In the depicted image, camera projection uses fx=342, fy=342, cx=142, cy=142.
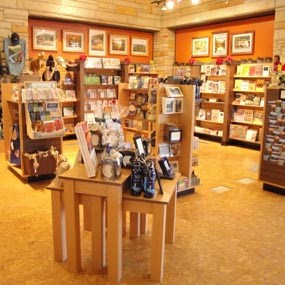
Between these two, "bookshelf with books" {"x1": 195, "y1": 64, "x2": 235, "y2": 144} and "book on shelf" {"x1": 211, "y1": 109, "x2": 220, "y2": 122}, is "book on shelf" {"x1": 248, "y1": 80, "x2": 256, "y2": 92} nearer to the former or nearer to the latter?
"bookshelf with books" {"x1": 195, "y1": 64, "x2": 235, "y2": 144}

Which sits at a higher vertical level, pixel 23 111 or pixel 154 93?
pixel 154 93

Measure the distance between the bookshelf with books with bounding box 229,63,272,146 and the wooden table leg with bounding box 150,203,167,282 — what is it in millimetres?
5216

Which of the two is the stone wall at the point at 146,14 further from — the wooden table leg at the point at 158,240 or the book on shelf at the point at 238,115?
the wooden table leg at the point at 158,240

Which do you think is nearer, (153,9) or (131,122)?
(131,122)

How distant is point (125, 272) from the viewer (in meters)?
2.65

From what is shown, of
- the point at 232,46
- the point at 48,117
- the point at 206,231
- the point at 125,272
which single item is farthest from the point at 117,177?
the point at 232,46

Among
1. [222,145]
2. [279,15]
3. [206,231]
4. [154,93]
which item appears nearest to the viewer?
[206,231]

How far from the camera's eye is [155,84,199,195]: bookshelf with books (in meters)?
3.97

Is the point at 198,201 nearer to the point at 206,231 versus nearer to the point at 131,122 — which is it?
the point at 206,231

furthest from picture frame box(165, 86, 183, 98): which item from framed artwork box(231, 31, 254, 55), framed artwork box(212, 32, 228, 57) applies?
framed artwork box(212, 32, 228, 57)

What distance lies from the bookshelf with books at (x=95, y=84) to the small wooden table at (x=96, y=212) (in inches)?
209

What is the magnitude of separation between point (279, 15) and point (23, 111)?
5104 mm

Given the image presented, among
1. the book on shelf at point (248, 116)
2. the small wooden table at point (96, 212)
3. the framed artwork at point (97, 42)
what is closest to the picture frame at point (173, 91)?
the small wooden table at point (96, 212)

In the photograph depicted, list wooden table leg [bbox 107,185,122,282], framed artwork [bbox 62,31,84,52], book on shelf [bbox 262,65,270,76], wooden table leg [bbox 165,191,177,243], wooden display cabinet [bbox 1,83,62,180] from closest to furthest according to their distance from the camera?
wooden table leg [bbox 107,185,122,282]
wooden table leg [bbox 165,191,177,243]
wooden display cabinet [bbox 1,83,62,180]
book on shelf [bbox 262,65,270,76]
framed artwork [bbox 62,31,84,52]
